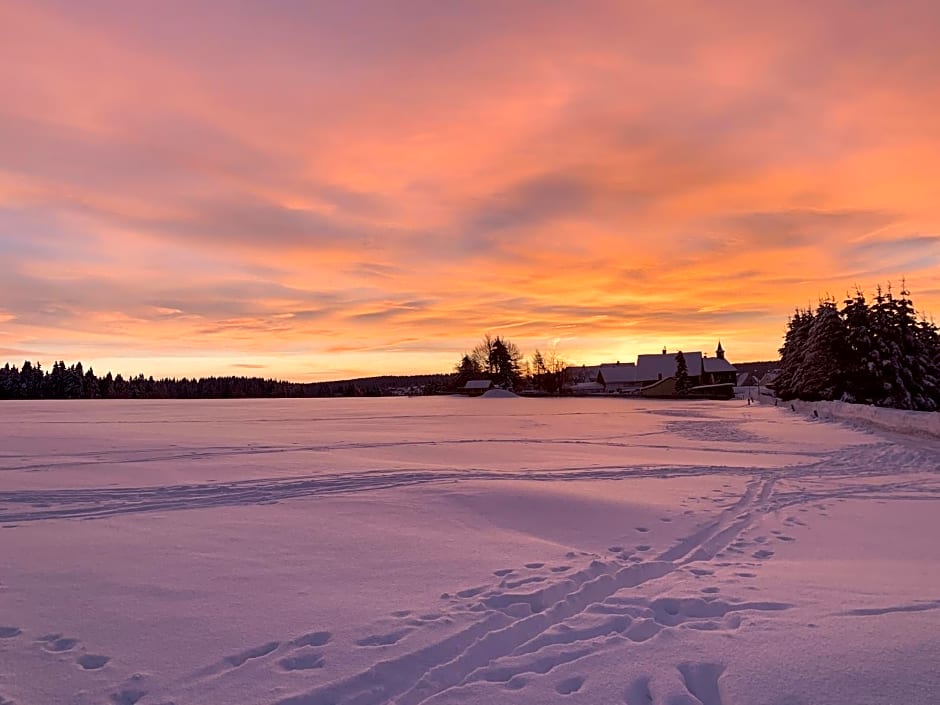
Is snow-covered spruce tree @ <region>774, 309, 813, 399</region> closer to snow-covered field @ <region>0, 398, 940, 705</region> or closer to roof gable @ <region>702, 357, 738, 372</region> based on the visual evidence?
snow-covered field @ <region>0, 398, 940, 705</region>

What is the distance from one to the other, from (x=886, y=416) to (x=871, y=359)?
65.1 ft

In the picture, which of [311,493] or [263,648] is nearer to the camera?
[263,648]

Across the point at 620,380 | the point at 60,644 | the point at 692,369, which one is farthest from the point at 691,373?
the point at 60,644

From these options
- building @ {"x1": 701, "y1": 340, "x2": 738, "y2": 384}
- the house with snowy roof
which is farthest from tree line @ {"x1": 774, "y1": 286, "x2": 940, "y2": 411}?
building @ {"x1": 701, "y1": 340, "x2": 738, "y2": 384}

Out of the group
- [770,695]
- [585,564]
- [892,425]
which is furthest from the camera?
[892,425]

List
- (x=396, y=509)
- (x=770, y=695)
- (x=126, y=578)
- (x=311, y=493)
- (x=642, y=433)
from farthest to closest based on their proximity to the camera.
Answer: (x=642, y=433), (x=311, y=493), (x=396, y=509), (x=126, y=578), (x=770, y=695)

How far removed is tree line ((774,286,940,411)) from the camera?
38.8 meters

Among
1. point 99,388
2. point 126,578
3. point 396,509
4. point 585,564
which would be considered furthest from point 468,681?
point 99,388

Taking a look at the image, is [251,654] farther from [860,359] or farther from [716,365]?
[716,365]

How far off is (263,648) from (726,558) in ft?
15.9

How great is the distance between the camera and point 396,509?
9008mm

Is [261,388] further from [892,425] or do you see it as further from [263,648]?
[263,648]

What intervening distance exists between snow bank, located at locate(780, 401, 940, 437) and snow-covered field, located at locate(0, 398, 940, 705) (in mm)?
8356

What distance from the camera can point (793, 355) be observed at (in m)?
52.4
